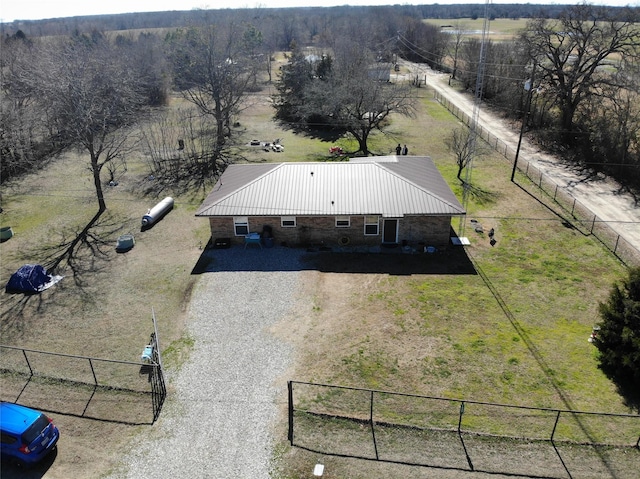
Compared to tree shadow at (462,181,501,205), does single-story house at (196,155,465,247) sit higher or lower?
higher

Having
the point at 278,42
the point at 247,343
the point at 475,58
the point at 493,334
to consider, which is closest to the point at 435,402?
the point at 493,334

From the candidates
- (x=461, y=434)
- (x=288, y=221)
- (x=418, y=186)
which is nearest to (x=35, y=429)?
(x=461, y=434)

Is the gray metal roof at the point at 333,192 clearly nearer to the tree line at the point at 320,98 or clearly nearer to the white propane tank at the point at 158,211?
the white propane tank at the point at 158,211

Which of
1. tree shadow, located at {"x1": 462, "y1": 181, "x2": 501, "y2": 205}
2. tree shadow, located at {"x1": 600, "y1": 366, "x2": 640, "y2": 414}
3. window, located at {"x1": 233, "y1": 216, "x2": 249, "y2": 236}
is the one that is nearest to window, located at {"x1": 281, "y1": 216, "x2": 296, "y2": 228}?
window, located at {"x1": 233, "y1": 216, "x2": 249, "y2": 236}

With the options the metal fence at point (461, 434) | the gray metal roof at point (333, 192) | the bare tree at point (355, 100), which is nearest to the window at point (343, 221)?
the gray metal roof at point (333, 192)

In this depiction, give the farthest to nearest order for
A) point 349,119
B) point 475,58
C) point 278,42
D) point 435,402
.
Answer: point 278,42, point 475,58, point 349,119, point 435,402

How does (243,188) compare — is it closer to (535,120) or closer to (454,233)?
(454,233)

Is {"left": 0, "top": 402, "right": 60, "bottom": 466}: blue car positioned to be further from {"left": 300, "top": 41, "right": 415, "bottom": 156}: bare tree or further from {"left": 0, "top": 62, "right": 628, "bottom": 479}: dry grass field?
{"left": 300, "top": 41, "right": 415, "bottom": 156}: bare tree
